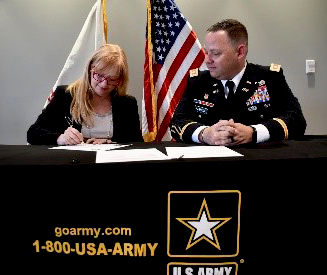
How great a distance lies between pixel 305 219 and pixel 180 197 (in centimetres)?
35

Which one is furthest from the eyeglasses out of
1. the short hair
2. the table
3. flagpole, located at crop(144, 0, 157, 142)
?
the table

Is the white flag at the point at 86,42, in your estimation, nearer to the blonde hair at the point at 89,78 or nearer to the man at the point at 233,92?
the blonde hair at the point at 89,78

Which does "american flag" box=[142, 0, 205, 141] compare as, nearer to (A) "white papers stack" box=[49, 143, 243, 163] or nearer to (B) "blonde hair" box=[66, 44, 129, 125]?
(B) "blonde hair" box=[66, 44, 129, 125]

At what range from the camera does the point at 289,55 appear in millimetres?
2883

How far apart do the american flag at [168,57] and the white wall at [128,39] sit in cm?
25

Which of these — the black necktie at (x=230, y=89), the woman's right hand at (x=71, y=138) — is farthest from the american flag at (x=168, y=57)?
the woman's right hand at (x=71, y=138)

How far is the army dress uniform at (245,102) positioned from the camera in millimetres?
1744

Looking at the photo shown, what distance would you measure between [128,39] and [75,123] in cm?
110

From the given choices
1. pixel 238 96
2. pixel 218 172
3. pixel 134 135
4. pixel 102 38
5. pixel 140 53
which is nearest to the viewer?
pixel 218 172

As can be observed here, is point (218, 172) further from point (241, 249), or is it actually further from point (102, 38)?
point (102, 38)

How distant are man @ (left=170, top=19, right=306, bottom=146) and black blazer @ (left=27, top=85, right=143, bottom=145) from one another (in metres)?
0.35

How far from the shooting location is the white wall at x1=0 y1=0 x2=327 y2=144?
2758 mm

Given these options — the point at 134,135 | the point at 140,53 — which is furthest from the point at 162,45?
the point at 134,135

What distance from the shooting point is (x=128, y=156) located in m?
1.09
